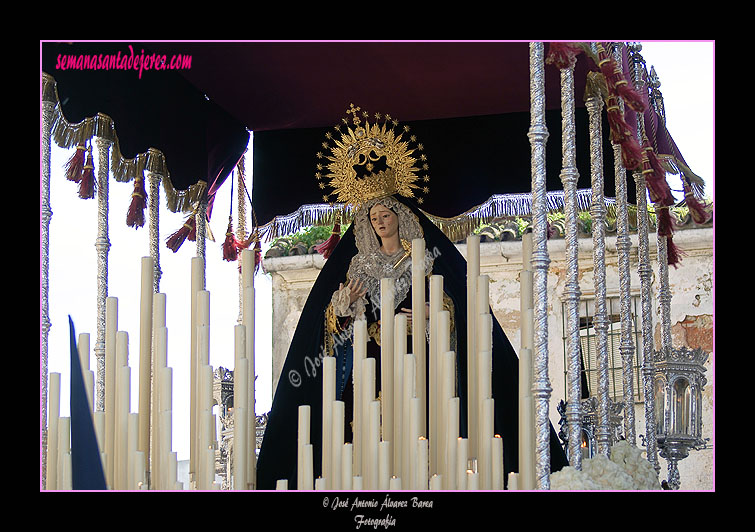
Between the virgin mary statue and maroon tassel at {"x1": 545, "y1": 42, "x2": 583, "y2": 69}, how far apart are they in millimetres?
1457

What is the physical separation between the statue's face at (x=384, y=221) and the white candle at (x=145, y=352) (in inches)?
57.0

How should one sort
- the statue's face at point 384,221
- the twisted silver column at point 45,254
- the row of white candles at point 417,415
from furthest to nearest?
the statue's face at point 384,221, the twisted silver column at point 45,254, the row of white candles at point 417,415

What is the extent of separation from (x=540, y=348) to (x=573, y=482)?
0.55 meters

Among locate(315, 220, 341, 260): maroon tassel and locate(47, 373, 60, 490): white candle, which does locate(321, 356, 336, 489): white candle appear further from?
locate(315, 220, 341, 260): maroon tassel

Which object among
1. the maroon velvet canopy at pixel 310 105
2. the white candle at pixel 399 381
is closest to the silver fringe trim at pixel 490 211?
the maroon velvet canopy at pixel 310 105

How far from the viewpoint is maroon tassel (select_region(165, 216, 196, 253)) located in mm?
7742

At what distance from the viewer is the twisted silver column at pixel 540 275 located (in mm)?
5547

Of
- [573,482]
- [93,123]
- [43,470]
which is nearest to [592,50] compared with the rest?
[573,482]

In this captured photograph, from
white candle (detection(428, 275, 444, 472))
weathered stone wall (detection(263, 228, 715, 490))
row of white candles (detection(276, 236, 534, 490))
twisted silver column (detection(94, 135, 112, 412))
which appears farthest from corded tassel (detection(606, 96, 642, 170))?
twisted silver column (detection(94, 135, 112, 412))

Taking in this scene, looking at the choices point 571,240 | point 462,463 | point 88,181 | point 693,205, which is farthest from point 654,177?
point 88,181

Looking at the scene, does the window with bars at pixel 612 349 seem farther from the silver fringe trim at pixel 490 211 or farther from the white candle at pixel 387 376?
the white candle at pixel 387 376

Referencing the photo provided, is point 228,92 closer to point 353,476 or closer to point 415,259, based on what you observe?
point 415,259
